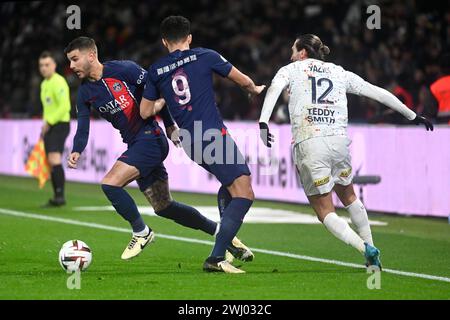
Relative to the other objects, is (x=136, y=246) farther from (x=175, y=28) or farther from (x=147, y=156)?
Result: (x=175, y=28)

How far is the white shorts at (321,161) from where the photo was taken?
9617 mm

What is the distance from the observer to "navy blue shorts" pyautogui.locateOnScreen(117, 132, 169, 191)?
34.0 feet

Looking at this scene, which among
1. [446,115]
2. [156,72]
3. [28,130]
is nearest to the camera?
[156,72]

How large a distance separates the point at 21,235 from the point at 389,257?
4.50m

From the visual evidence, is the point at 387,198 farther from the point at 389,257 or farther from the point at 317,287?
the point at 317,287

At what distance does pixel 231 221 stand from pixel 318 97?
1.32m

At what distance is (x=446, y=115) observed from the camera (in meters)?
15.0

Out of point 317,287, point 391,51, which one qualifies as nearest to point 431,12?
point 391,51

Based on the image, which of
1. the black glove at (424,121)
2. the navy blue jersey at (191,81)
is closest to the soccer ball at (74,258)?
the navy blue jersey at (191,81)

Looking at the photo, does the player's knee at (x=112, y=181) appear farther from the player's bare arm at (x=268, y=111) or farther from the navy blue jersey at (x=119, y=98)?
the player's bare arm at (x=268, y=111)

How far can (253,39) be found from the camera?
80.3ft

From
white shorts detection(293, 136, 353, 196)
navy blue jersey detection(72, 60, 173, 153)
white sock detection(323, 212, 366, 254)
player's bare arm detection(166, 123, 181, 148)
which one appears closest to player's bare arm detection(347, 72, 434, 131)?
white shorts detection(293, 136, 353, 196)

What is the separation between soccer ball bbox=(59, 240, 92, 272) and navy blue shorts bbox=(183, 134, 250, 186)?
1.35 metres

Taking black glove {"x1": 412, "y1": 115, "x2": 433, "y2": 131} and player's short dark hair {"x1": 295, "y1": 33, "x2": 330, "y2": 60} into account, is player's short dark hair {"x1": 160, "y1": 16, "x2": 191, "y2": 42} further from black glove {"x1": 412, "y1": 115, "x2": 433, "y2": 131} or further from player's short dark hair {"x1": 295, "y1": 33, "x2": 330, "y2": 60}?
black glove {"x1": 412, "y1": 115, "x2": 433, "y2": 131}
